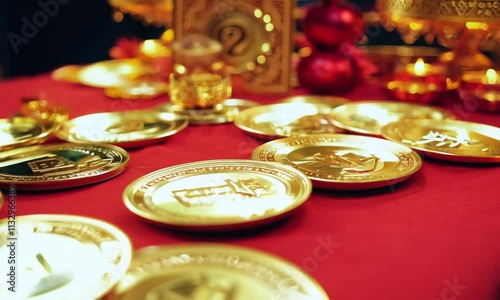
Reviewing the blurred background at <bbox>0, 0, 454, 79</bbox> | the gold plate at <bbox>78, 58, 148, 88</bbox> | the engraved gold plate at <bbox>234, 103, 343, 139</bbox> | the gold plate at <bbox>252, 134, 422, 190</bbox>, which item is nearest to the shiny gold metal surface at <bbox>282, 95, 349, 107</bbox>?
the engraved gold plate at <bbox>234, 103, 343, 139</bbox>

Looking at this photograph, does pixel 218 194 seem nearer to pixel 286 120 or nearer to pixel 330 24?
pixel 286 120

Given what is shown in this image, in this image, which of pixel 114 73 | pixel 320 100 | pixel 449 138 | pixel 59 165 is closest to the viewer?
pixel 59 165

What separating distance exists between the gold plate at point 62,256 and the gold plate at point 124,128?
0.30 metres

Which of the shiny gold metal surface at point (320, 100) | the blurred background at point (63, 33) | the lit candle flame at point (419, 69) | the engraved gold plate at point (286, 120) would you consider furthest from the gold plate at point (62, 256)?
the blurred background at point (63, 33)

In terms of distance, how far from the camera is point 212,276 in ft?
1.44

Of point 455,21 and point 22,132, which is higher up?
point 455,21

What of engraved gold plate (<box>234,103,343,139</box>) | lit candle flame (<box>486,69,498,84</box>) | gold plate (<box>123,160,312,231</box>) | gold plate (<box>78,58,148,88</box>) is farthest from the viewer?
gold plate (<box>78,58,148,88</box>)

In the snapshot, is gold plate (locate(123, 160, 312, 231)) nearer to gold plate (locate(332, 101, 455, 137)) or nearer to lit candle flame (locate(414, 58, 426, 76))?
gold plate (locate(332, 101, 455, 137))

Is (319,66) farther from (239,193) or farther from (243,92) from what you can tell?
(239,193)

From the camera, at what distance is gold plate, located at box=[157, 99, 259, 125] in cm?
98

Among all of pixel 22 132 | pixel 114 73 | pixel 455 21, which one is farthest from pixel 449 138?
pixel 114 73

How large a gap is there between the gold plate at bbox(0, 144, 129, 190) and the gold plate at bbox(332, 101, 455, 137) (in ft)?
1.22

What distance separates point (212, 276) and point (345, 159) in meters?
0.34

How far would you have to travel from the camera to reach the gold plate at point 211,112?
98 cm
